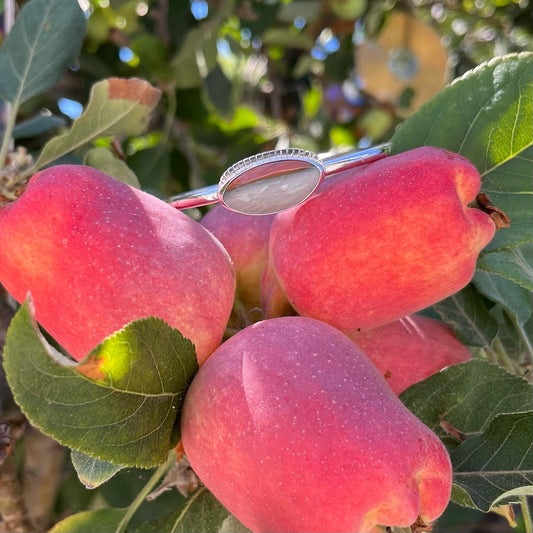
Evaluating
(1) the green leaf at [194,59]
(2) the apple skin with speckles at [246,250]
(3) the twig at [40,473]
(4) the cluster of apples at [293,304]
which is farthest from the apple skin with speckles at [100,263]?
(1) the green leaf at [194,59]

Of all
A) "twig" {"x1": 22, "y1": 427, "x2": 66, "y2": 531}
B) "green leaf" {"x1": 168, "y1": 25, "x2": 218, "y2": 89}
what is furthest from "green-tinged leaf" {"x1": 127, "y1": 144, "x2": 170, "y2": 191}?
"twig" {"x1": 22, "y1": 427, "x2": 66, "y2": 531}

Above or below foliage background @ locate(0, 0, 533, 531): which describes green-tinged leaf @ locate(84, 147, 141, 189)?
above

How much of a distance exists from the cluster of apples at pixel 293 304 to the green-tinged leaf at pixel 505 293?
17 cm

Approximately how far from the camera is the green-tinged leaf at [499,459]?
60 cm

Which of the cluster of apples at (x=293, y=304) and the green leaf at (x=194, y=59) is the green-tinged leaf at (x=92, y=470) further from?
the green leaf at (x=194, y=59)

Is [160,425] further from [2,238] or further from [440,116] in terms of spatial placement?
[440,116]

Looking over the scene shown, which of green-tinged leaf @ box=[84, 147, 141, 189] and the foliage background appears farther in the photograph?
the foliage background

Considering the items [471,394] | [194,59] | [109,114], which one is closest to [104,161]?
[109,114]

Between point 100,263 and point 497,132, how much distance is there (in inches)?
15.0

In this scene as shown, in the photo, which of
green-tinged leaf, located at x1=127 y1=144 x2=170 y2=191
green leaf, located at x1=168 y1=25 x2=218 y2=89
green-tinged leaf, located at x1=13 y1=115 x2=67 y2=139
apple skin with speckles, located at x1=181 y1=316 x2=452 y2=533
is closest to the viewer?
apple skin with speckles, located at x1=181 y1=316 x2=452 y2=533

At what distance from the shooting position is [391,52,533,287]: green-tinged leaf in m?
0.63

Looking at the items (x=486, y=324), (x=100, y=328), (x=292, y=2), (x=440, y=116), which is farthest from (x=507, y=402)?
(x=292, y=2)

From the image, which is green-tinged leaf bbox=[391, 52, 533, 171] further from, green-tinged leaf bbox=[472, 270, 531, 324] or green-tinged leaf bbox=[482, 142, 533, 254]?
green-tinged leaf bbox=[472, 270, 531, 324]

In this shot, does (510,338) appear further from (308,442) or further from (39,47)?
(39,47)
